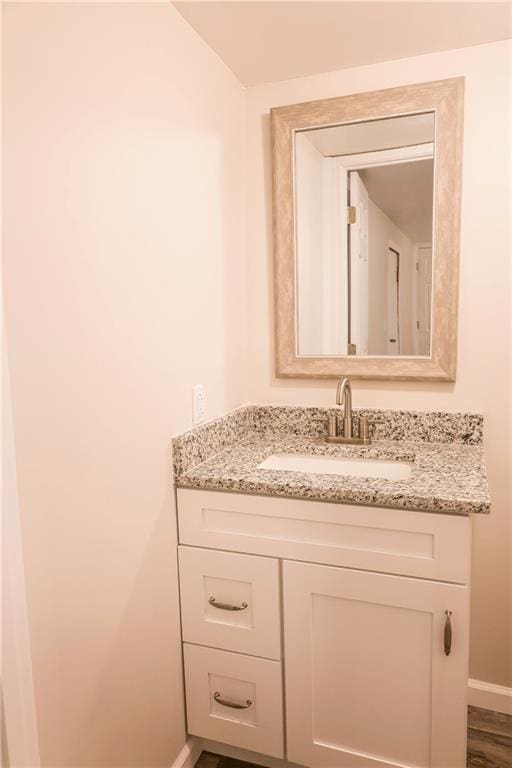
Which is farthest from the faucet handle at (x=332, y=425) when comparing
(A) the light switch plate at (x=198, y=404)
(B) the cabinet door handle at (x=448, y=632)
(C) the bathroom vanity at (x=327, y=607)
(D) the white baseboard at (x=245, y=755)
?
(D) the white baseboard at (x=245, y=755)

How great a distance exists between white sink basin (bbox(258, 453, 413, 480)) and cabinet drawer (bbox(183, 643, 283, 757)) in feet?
1.84

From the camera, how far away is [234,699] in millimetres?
1521

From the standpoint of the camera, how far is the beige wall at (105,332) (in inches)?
38.2

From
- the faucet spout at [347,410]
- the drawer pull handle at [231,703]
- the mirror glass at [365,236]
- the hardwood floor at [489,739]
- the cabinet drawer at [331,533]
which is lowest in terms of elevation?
the hardwood floor at [489,739]

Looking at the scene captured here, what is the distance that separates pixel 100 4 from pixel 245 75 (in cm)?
80

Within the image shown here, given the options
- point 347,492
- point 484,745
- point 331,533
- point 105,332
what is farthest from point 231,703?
point 105,332

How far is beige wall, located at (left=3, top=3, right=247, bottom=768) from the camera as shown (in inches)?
38.2

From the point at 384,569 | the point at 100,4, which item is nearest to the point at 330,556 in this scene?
the point at 384,569

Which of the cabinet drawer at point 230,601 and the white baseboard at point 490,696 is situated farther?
the white baseboard at point 490,696

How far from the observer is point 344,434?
1.85 metres

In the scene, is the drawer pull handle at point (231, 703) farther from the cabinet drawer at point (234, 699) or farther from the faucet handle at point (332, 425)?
the faucet handle at point (332, 425)

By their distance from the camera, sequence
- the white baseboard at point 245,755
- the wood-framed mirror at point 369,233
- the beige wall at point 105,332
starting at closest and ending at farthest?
the beige wall at point 105,332, the white baseboard at point 245,755, the wood-framed mirror at point 369,233

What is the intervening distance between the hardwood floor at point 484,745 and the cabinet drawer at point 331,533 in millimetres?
721

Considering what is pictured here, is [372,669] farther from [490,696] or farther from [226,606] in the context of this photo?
[490,696]
